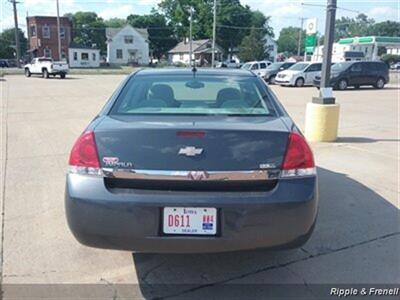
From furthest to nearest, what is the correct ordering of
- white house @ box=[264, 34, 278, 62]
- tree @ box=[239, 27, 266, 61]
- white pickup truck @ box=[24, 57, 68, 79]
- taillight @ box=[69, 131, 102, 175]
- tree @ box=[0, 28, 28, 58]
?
white house @ box=[264, 34, 278, 62]
tree @ box=[0, 28, 28, 58]
tree @ box=[239, 27, 266, 61]
white pickup truck @ box=[24, 57, 68, 79]
taillight @ box=[69, 131, 102, 175]

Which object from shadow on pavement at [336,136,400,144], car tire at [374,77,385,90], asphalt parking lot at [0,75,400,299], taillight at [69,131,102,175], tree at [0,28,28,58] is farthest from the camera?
tree at [0,28,28,58]

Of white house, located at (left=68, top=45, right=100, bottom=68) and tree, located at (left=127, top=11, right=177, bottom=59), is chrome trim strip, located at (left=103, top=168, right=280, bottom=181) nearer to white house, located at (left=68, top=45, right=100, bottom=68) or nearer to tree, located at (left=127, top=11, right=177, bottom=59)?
white house, located at (left=68, top=45, right=100, bottom=68)

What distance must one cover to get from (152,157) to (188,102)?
1442 mm

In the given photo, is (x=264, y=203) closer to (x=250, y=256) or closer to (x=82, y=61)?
(x=250, y=256)

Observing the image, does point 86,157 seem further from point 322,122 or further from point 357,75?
point 357,75

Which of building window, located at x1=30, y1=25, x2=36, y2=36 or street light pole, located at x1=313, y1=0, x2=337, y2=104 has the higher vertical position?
building window, located at x1=30, y1=25, x2=36, y2=36

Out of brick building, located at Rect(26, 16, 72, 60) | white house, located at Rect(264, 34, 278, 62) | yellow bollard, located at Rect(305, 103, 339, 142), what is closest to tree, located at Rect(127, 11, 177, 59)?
white house, located at Rect(264, 34, 278, 62)

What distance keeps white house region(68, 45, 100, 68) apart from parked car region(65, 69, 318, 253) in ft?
229

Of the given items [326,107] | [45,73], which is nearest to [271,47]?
[45,73]

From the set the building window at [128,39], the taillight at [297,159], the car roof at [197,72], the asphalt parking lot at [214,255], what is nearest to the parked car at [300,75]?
the asphalt parking lot at [214,255]

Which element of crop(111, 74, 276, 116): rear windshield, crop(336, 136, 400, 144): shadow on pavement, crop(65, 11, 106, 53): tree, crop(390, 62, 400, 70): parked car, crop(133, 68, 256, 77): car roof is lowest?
crop(336, 136, 400, 144): shadow on pavement

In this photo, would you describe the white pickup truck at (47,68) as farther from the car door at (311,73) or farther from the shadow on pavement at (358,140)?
the shadow on pavement at (358,140)

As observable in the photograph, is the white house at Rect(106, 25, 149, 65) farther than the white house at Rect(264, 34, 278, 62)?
No

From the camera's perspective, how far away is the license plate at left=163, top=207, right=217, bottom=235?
265cm
